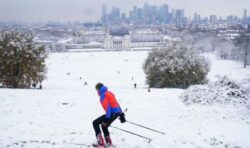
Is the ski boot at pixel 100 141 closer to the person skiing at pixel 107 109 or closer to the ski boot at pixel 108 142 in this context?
the person skiing at pixel 107 109

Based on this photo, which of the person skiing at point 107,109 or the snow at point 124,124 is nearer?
the person skiing at point 107,109

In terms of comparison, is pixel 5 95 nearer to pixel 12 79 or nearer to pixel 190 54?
pixel 12 79

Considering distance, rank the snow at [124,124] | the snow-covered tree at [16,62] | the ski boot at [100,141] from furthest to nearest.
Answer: the snow-covered tree at [16,62] → the snow at [124,124] → the ski boot at [100,141]

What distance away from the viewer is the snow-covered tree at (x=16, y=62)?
94.9 feet

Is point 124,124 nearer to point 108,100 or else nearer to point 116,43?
point 108,100

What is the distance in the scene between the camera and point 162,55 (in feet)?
111

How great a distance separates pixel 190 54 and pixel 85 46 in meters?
137

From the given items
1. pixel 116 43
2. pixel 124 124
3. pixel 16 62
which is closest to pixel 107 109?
pixel 124 124

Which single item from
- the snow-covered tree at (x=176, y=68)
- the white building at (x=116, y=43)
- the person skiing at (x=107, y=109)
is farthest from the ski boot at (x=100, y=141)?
the white building at (x=116, y=43)

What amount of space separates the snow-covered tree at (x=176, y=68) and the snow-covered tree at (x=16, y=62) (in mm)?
12184

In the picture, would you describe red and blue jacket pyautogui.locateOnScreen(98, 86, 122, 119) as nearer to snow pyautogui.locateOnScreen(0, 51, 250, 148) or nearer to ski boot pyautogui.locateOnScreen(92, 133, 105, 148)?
ski boot pyautogui.locateOnScreen(92, 133, 105, 148)

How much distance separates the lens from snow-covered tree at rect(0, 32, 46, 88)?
2892cm

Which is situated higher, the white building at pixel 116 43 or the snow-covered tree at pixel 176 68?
the snow-covered tree at pixel 176 68

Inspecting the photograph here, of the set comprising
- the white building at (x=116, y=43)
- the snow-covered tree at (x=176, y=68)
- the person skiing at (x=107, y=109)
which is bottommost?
the white building at (x=116, y=43)
